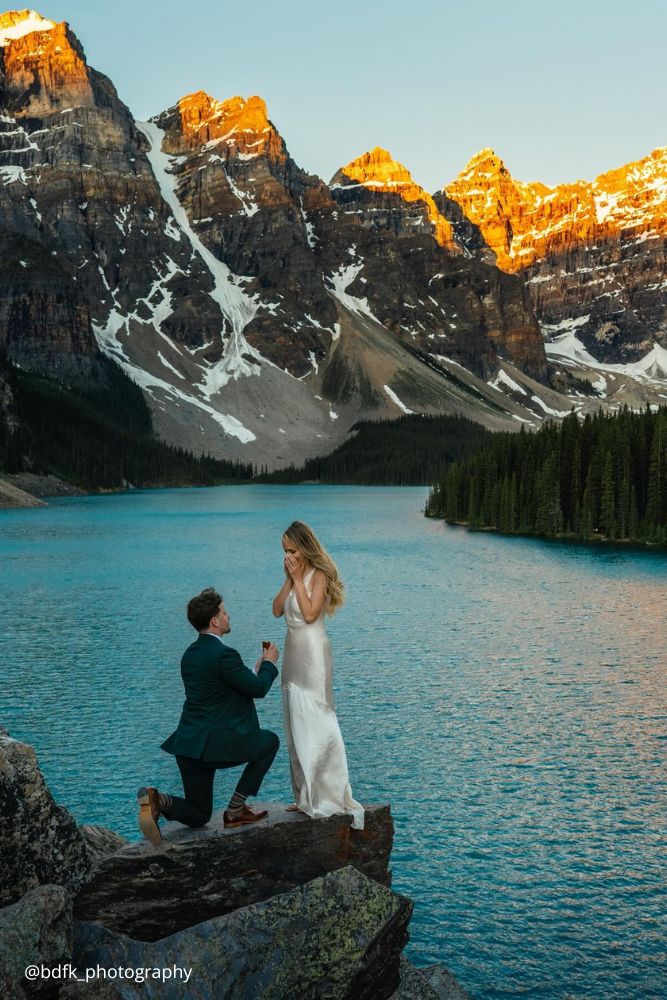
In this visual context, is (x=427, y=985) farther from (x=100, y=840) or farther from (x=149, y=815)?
(x=100, y=840)

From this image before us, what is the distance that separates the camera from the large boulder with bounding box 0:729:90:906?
31.1 feet

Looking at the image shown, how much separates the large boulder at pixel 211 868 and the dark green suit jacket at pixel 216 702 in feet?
3.12

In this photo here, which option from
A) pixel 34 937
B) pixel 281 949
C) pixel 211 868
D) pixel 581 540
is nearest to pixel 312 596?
pixel 211 868

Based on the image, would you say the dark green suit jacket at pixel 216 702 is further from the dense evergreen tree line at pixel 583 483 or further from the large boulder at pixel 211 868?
the dense evergreen tree line at pixel 583 483

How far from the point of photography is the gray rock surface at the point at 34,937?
793 cm

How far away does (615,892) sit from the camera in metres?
16.5

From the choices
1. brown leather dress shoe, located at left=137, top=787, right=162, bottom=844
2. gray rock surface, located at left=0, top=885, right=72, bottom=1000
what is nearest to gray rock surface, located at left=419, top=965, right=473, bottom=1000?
brown leather dress shoe, located at left=137, top=787, right=162, bottom=844

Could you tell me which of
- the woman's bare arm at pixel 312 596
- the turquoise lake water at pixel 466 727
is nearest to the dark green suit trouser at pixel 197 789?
the woman's bare arm at pixel 312 596

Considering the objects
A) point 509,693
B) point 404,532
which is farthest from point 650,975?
point 404,532

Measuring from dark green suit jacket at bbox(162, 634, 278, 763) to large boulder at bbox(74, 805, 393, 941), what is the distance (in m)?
0.95

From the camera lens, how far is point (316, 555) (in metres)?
11.5

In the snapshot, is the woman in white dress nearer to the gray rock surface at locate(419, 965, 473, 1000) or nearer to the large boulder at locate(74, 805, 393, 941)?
the large boulder at locate(74, 805, 393, 941)

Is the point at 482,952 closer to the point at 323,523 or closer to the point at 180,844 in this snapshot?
the point at 180,844

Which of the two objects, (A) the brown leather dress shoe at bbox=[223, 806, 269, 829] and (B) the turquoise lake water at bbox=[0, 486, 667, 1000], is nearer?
(A) the brown leather dress shoe at bbox=[223, 806, 269, 829]
